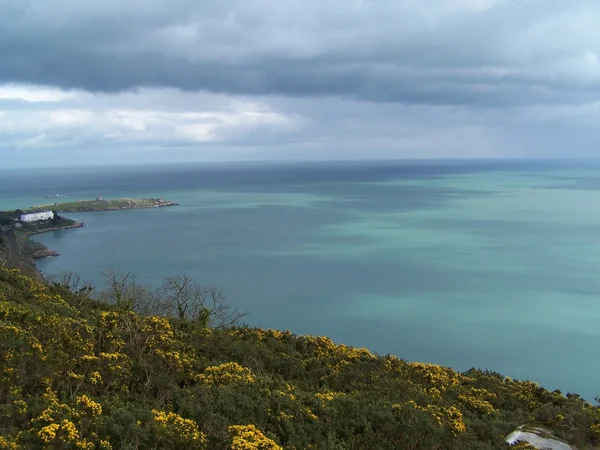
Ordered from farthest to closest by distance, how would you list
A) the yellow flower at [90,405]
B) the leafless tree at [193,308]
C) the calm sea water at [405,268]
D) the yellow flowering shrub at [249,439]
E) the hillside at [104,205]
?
the hillside at [104,205]
the calm sea water at [405,268]
the leafless tree at [193,308]
the yellow flower at [90,405]
the yellow flowering shrub at [249,439]

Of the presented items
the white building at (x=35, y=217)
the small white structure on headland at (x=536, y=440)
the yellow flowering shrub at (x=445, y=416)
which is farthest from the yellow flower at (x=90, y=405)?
the white building at (x=35, y=217)

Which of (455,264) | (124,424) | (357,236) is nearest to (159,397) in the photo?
(124,424)

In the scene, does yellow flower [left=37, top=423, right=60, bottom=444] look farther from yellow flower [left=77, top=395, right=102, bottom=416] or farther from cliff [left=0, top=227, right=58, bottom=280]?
cliff [left=0, top=227, right=58, bottom=280]

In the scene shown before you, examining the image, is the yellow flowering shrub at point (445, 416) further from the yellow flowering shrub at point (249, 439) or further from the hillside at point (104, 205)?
the hillside at point (104, 205)

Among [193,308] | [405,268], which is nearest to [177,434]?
[193,308]

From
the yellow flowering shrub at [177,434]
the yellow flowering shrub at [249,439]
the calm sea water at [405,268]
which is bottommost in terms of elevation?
the calm sea water at [405,268]

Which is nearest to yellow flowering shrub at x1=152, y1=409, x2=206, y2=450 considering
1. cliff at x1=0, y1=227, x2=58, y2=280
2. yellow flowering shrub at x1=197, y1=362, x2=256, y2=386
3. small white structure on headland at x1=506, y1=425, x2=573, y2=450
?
yellow flowering shrub at x1=197, y1=362, x2=256, y2=386

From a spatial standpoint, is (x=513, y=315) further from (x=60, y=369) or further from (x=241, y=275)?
(x=60, y=369)

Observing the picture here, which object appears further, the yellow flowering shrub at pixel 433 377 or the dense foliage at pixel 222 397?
the yellow flowering shrub at pixel 433 377
